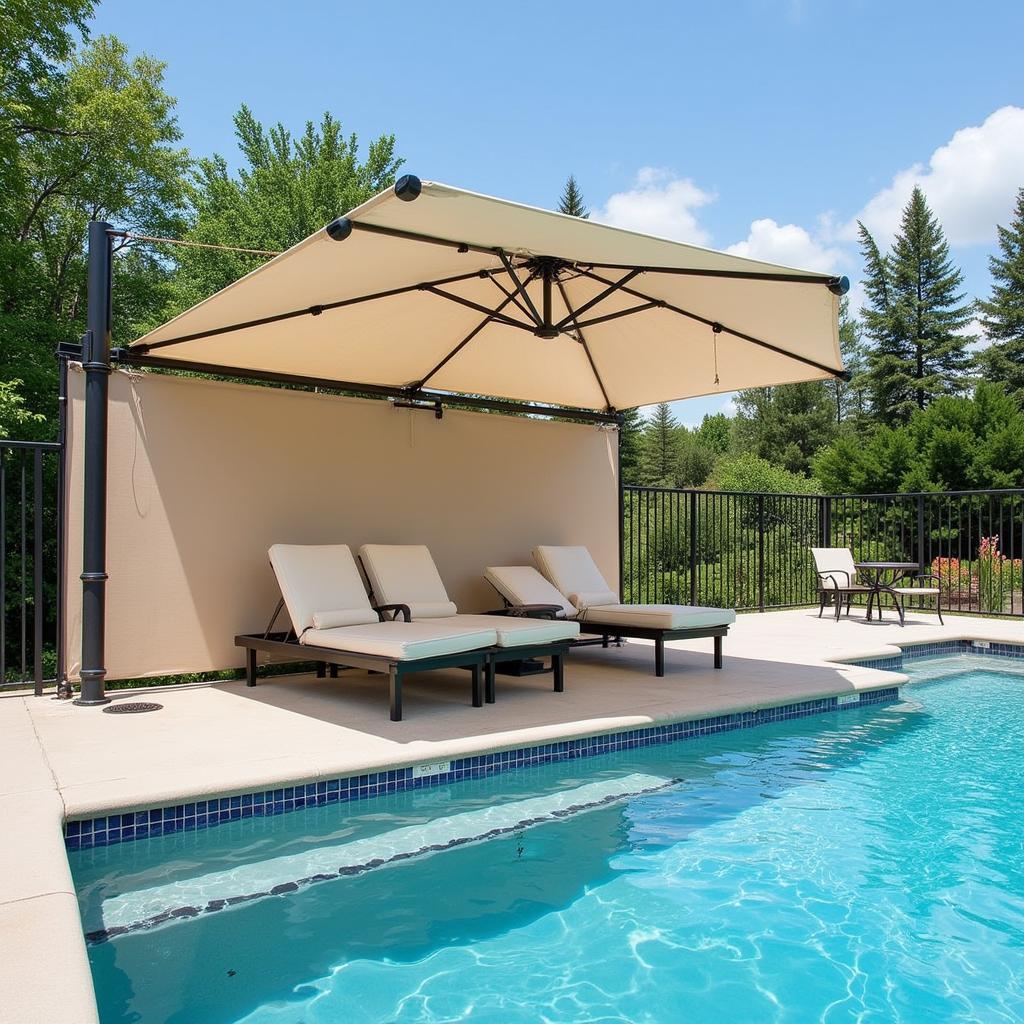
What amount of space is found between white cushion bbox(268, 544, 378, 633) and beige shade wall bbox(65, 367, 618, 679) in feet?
→ 2.09

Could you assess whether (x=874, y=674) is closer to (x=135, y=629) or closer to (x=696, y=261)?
(x=696, y=261)

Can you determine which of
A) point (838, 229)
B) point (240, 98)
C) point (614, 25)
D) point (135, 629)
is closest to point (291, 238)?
point (240, 98)

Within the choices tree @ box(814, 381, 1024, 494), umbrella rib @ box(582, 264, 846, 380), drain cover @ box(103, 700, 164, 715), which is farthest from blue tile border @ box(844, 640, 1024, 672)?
tree @ box(814, 381, 1024, 494)

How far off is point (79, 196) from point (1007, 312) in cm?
2836

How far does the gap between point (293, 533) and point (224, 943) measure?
4390 millimetres

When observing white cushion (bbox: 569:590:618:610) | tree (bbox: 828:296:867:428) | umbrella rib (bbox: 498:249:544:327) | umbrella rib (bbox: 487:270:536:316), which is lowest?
white cushion (bbox: 569:590:618:610)

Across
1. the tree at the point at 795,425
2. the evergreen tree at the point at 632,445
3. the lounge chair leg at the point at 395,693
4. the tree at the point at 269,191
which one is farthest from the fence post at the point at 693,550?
the tree at the point at 795,425

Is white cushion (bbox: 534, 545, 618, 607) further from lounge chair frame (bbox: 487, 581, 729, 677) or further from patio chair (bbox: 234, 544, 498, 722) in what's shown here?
patio chair (bbox: 234, 544, 498, 722)

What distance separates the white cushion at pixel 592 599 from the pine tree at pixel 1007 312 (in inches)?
1023

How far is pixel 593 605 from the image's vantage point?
23.5 feet

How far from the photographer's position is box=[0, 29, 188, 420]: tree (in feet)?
55.7

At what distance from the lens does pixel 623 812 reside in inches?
151

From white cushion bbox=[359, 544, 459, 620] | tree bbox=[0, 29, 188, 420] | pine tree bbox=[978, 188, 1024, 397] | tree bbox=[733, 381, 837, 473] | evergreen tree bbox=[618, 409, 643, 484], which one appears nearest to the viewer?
white cushion bbox=[359, 544, 459, 620]

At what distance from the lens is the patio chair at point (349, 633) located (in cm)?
473
